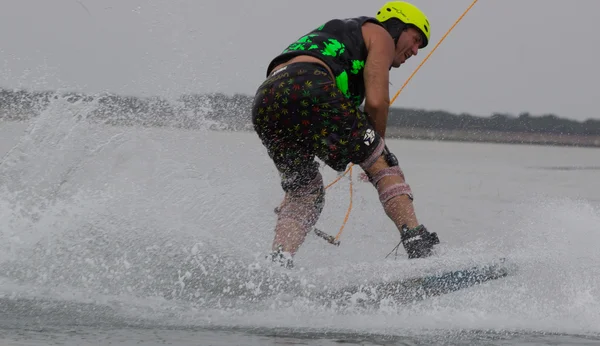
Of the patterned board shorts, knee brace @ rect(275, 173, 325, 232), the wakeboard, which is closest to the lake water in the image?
the wakeboard

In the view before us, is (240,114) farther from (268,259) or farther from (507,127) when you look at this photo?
(507,127)

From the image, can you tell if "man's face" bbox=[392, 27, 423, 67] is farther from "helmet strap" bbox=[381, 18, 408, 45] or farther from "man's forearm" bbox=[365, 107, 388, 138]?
"man's forearm" bbox=[365, 107, 388, 138]

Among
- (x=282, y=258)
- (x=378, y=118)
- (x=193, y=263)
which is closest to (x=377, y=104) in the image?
(x=378, y=118)

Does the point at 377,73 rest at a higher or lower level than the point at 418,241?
higher

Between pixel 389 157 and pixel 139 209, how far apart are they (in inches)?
59.5

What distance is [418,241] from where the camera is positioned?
557 cm

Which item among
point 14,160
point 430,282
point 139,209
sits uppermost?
point 14,160

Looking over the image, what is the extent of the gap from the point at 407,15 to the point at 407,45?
0.55ft

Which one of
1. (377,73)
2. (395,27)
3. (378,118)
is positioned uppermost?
(395,27)

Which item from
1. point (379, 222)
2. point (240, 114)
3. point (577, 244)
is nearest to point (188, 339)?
point (577, 244)

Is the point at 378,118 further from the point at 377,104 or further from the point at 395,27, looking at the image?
the point at 395,27

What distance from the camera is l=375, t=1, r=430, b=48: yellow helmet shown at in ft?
18.9

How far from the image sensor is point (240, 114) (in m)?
8.67

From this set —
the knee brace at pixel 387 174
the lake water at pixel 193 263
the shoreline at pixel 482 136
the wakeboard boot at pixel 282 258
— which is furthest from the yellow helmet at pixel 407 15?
the shoreline at pixel 482 136
